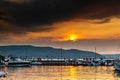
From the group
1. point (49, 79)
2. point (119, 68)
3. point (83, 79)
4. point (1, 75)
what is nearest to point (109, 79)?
point (83, 79)

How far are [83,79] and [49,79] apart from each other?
11.0m

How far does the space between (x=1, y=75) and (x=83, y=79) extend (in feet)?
83.6

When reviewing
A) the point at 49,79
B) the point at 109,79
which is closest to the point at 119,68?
the point at 109,79

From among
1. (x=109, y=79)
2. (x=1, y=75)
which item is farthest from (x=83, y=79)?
(x=1, y=75)

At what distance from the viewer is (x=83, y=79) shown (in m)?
103

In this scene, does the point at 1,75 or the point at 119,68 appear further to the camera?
the point at 119,68

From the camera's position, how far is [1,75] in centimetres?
Result: 10431

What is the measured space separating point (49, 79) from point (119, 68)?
58644 mm

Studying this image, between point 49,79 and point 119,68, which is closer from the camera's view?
point 49,79

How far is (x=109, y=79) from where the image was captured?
105 m

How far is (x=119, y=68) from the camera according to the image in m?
150

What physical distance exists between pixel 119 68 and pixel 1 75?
64322 millimetres

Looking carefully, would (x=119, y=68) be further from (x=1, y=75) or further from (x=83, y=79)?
(x=1, y=75)

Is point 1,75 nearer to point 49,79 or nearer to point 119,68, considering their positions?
point 49,79
